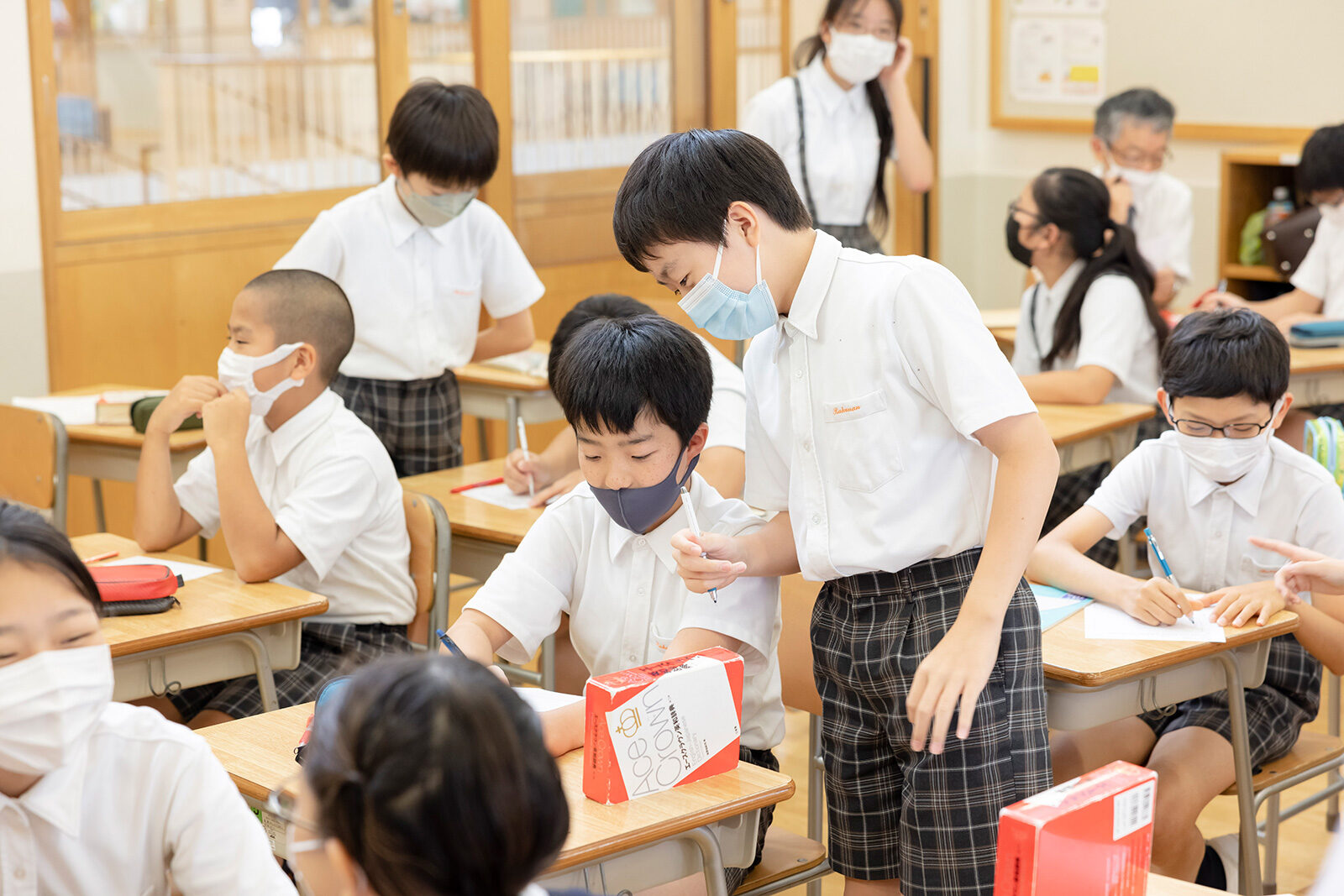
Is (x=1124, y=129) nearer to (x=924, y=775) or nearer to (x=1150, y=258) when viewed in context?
(x=1150, y=258)

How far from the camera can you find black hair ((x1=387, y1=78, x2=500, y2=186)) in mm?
3141

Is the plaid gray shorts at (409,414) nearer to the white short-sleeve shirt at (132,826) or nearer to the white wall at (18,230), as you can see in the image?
the white wall at (18,230)

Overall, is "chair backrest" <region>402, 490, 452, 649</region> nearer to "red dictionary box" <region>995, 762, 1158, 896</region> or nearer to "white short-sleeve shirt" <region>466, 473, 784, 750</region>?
"white short-sleeve shirt" <region>466, 473, 784, 750</region>

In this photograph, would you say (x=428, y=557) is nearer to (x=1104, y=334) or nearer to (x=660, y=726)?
(x=660, y=726)

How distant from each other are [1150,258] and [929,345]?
12.1 feet

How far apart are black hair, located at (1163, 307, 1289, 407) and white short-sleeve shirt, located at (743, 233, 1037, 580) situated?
32.0 inches

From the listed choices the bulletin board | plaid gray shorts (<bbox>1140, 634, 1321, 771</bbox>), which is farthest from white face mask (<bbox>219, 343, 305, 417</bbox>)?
the bulletin board

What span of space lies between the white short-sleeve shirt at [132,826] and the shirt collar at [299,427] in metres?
1.30

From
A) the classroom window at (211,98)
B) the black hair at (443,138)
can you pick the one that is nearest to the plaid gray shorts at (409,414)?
the black hair at (443,138)

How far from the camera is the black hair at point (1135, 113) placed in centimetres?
489

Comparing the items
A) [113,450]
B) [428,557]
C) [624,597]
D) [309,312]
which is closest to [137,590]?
[428,557]

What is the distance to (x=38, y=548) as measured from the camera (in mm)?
1246

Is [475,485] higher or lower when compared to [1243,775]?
higher

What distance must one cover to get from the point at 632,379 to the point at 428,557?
2.79ft
